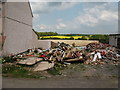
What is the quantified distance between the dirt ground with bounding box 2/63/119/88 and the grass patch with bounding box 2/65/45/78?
52 cm

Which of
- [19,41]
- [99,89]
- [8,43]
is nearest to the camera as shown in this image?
[99,89]

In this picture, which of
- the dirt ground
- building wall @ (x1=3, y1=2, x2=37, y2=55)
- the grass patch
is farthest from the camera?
building wall @ (x1=3, y1=2, x2=37, y2=55)

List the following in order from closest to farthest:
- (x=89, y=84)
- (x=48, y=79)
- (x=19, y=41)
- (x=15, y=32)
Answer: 1. (x=89, y=84)
2. (x=48, y=79)
3. (x=15, y=32)
4. (x=19, y=41)

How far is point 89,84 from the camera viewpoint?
7109mm

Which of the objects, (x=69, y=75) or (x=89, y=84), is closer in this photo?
(x=89, y=84)

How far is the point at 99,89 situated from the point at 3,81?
4.49 meters

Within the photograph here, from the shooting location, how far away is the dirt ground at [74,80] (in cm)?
685

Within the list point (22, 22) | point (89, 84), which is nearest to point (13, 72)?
point (89, 84)

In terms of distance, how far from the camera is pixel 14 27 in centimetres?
1487

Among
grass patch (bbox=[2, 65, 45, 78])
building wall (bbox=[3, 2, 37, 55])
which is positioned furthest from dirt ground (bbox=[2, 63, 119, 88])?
building wall (bbox=[3, 2, 37, 55])

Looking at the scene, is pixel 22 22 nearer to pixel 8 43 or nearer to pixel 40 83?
pixel 8 43

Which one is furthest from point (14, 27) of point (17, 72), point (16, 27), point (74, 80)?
point (74, 80)

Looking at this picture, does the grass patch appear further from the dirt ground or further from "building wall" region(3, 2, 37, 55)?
"building wall" region(3, 2, 37, 55)

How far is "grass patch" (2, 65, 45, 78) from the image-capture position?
8422mm
